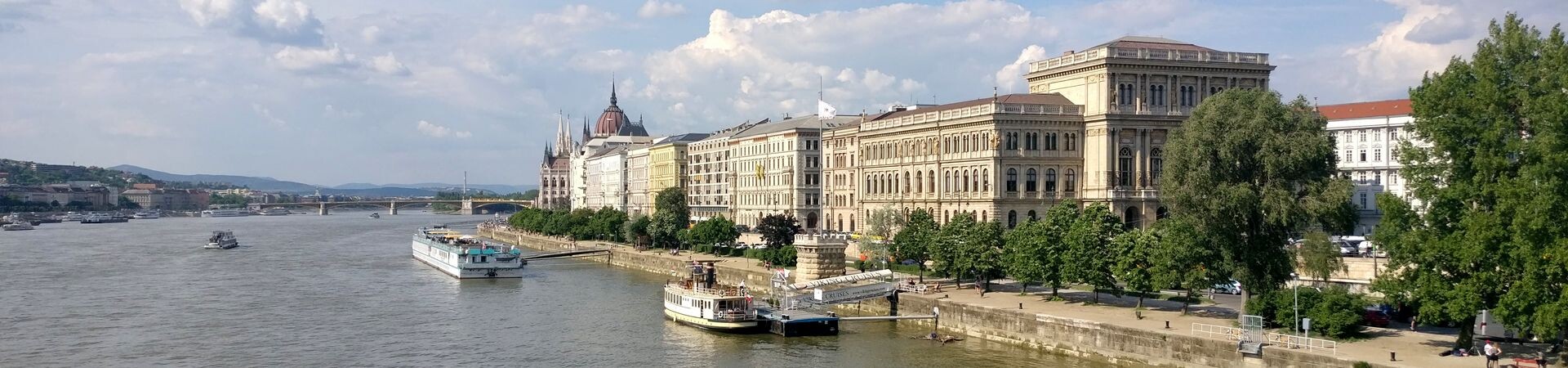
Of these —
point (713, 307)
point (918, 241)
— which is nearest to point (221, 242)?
point (918, 241)

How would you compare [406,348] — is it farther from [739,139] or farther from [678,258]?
[739,139]

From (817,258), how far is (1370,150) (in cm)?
4016

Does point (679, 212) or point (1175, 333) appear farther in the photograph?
point (679, 212)

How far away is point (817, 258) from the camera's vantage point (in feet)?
270

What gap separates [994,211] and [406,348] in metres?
48.3

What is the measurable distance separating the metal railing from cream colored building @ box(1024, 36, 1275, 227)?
149 feet

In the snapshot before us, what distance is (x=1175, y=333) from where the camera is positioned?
51.8 meters

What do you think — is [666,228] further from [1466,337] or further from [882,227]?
[1466,337]

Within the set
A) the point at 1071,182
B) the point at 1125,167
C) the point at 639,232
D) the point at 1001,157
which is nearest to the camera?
the point at 1125,167

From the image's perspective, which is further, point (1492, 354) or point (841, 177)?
point (841, 177)

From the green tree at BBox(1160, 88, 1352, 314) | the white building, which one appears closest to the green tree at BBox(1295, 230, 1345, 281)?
the green tree at BBox(1160, 88, 1352, 314)

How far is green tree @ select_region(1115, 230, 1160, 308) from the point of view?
60.1 metres

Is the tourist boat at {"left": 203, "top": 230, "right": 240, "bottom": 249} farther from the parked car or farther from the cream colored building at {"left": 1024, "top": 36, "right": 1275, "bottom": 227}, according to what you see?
the parked car

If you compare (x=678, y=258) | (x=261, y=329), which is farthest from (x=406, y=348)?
(x=678, y=258)
